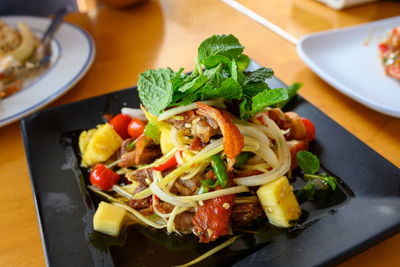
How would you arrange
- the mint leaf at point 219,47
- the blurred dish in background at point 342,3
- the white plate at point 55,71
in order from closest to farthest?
1. the mint leaf at point 219,47
2. the white plate at point 55,71
3. the blurred dish in background at point 342,3

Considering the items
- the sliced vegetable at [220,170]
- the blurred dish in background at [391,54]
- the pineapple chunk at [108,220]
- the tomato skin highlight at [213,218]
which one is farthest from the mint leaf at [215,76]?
the blurred dish in background at [391,54]

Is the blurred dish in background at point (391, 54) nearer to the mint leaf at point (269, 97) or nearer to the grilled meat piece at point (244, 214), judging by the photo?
the mint leaf at point (269, 97)

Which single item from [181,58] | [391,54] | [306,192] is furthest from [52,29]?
[391,54]

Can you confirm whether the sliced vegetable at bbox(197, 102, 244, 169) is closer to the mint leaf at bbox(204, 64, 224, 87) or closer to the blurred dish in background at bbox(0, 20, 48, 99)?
the mint leaf at bbox(204, 64, 224, 87)

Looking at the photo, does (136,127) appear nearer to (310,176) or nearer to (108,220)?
(108,220)

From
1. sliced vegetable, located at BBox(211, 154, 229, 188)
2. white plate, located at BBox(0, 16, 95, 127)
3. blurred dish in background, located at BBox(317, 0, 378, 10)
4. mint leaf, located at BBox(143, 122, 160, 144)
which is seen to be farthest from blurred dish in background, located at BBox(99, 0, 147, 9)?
sliced vegetable, located at BBox(211, 154, 229, 188)

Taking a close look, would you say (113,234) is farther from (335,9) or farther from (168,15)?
(335,9)
